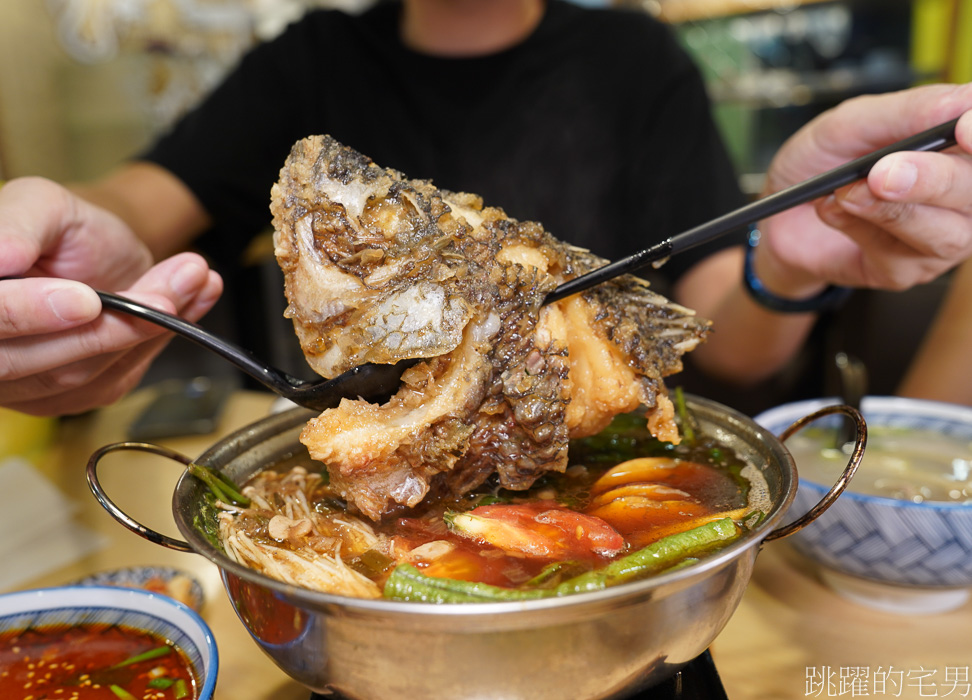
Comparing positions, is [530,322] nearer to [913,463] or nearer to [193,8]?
[913,463]

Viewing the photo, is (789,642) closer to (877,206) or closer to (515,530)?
(515,530)

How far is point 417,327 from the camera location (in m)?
1.07

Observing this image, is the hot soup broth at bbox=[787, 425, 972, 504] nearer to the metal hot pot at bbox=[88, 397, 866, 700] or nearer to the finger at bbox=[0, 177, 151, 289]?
the metal hot pot at bbox=[88, 397, 866, 700]

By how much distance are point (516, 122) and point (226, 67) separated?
449 centimetres

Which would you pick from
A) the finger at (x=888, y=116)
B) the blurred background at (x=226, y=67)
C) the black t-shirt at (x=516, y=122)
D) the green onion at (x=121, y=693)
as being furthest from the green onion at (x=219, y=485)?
the blurred background at (x=226, y=67)

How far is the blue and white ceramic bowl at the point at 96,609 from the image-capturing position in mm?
1174

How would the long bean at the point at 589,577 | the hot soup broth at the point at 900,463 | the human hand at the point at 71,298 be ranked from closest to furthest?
the long bean at the point at 589,577 → the human hand at the point at 71,298 → the hot soup broth at the point at 900,463

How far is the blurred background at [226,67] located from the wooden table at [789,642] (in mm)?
3163

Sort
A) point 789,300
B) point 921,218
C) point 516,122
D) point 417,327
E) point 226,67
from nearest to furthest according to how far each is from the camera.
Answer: point 417,327 < point 921,218 < point 789,300 < point 516,122 < point 226,67

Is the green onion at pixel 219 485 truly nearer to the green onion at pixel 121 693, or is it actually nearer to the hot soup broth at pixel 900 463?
the green onion at pixel 121 693

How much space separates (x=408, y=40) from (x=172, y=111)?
13.3 ft

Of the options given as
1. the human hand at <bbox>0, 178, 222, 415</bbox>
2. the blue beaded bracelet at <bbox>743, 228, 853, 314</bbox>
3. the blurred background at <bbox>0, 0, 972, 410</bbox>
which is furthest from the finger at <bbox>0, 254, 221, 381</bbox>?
the blurred background at <bbox>0, 0, 972, 410</bbox>

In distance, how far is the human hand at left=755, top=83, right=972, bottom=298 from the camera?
1.26 metres

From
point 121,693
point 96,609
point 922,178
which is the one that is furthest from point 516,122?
point 121,693
